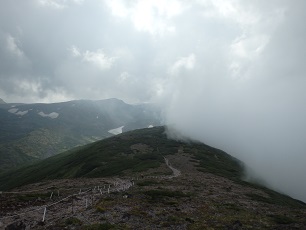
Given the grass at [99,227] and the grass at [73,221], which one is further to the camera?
Answer: the grass at [73,221]

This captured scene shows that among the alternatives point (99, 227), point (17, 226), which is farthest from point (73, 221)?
point (17, 226)

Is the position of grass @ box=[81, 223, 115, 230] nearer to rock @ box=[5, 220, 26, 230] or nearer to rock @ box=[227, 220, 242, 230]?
rock @ box=[5, 220, 26, 230]

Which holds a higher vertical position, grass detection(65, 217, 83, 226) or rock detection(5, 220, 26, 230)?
grass detection(65, 217, 83, 226)

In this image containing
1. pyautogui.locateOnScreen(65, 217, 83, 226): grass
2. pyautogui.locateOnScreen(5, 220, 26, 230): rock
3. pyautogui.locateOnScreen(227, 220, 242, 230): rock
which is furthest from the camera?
pyautogui.locateOnScreen(227, 220, 242, 230): rock

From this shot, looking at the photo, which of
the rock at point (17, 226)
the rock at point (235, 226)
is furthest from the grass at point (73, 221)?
the rock at point (235, 226)

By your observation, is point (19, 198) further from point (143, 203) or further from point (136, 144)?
point (136, 144)

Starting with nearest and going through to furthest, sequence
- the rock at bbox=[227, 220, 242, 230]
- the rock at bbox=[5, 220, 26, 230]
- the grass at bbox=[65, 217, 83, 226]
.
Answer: the rock at bbox=[5, 220, 26, 230] → the grass at bbox=[65, 217, 83, 226] → the rock at bbox=[227, 220, 242, 230]

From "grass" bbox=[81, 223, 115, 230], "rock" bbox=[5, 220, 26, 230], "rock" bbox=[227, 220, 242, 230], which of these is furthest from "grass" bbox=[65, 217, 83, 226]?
"rock" bbox=[227, 220, 242, 230]

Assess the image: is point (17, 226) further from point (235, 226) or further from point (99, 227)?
point (235, 226)

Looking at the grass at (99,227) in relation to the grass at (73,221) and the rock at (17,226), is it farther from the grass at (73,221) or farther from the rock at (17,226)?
the rock at (17,226)

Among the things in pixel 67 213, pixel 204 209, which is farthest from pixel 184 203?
pixel 67 213

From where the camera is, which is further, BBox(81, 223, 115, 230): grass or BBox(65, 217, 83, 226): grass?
BBox(65, 217, 83, 226): grass

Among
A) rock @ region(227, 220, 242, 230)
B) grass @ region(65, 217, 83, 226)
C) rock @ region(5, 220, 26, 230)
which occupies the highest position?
rock @ region(227, 220, 242, 230)

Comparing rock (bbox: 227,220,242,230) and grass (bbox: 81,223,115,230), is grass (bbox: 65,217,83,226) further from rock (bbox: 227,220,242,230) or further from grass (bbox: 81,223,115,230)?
rock (bbox: 227,220,242,230)
